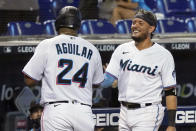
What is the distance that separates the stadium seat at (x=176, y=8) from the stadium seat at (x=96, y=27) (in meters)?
1.47

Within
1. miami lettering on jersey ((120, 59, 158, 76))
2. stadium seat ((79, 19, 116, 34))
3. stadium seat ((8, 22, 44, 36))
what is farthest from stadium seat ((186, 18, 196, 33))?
miami lettering on jersey ((120, 59, 158, 76))

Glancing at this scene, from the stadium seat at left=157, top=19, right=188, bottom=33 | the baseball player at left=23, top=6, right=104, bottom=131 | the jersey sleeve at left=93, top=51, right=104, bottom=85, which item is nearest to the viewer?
the baseball player at left=23, top=6, right=104, bottom=131

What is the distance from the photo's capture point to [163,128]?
5.86 metres

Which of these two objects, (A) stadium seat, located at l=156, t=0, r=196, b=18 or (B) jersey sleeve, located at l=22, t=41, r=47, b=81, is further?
(A) stadium seat, located at l=156, t=0, r=196, b=18

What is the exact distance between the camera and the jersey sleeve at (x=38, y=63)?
386 cm

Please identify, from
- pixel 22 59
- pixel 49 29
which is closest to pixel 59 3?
pixel 49 29

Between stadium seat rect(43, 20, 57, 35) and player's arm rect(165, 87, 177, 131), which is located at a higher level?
stadium seat rect(43, 20, 57, 35)

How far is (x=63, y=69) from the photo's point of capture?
12.6ft

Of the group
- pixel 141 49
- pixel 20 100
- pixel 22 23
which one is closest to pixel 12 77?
pixel 20 100

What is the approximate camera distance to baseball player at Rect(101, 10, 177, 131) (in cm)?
430

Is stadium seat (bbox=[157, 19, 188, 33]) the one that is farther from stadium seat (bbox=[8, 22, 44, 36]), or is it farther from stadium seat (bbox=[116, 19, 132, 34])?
stadium seat (bbox=[8, 22, 44, 36])

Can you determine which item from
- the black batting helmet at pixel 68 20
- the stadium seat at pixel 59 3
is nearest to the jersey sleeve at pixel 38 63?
the black batting helmet at pixel 68 20

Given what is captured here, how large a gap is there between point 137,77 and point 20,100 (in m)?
2.77

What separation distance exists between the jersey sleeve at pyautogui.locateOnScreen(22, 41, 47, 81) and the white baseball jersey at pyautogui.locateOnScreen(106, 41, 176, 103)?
0.79 m
